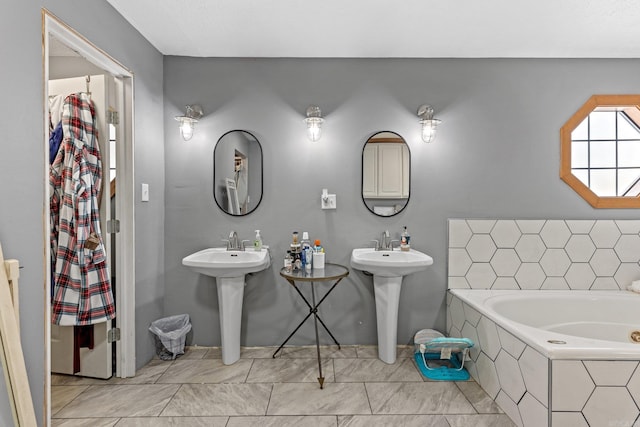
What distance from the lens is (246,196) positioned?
8.76ft

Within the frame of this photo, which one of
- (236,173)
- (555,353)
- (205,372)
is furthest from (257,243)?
(555,353)

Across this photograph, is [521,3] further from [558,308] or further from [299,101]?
[558,308]

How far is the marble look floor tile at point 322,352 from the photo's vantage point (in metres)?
2.54

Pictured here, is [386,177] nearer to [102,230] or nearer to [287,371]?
[287,371]

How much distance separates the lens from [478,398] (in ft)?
6.62

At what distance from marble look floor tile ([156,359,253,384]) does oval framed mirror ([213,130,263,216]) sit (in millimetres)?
1130

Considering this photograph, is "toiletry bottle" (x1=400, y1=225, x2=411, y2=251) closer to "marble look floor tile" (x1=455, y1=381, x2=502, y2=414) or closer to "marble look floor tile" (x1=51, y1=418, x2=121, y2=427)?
"marble look floor tile" (x1=455, y1=381, x2=502, y2=414)

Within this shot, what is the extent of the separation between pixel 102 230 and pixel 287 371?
156cm

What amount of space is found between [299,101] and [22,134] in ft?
5.79

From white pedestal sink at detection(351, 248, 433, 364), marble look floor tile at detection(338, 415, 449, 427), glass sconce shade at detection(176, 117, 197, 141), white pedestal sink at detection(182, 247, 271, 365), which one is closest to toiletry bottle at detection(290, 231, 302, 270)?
white pedestal sink at detection(182, 247, 271, 365)

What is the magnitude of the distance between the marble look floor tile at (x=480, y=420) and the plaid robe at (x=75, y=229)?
215 cm

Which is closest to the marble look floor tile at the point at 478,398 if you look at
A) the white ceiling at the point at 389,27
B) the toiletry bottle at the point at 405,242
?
the toiletry bottle at the point at 405,242

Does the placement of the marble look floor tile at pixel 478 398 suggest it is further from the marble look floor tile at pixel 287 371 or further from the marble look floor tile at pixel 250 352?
the marble look floor tile at pixel 250 352

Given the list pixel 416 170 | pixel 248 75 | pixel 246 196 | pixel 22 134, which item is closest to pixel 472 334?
pixel 416 170
